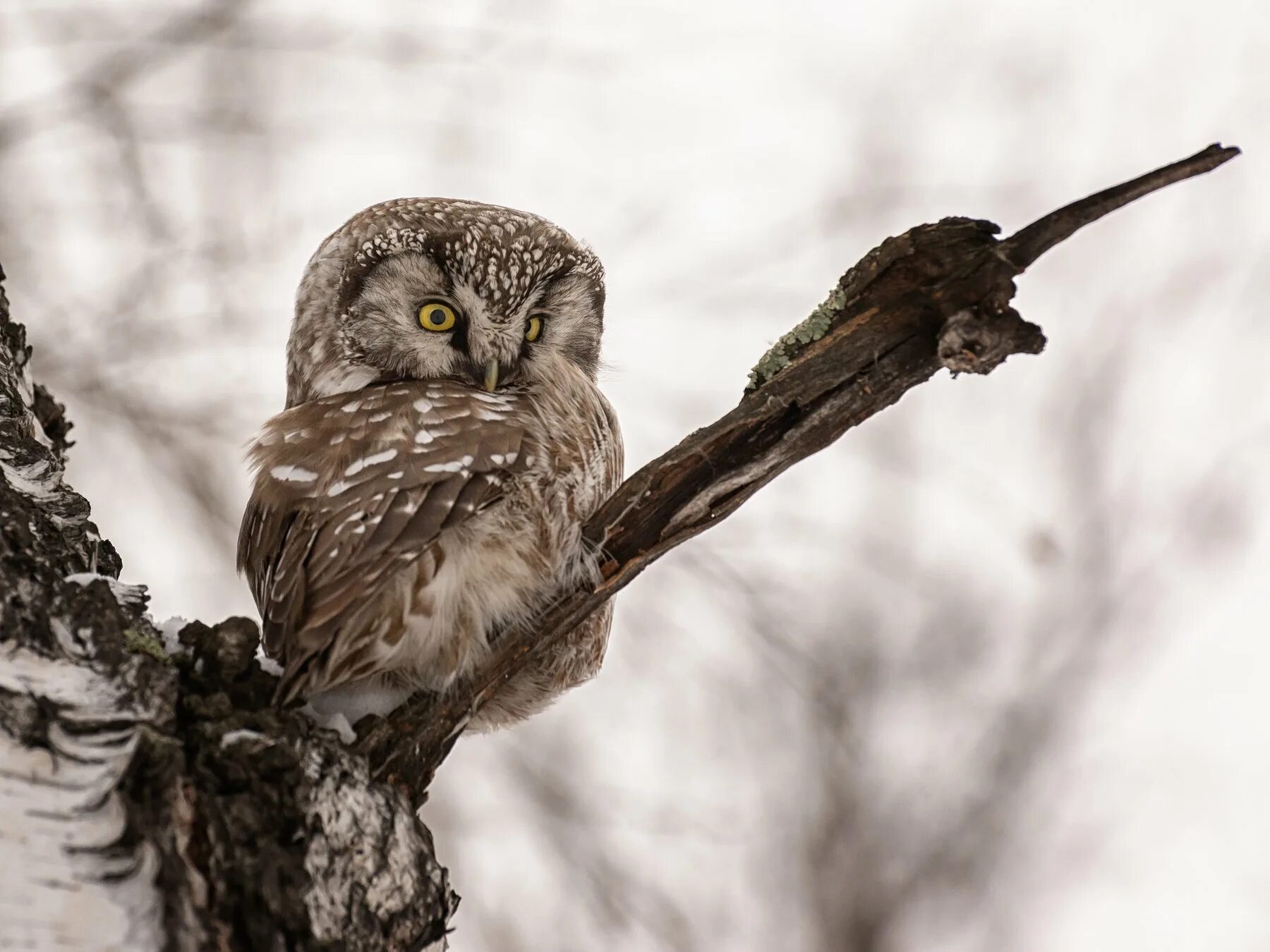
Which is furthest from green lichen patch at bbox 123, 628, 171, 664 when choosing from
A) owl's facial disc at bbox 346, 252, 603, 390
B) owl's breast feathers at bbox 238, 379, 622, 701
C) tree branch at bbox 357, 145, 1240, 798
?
owl's facial disc at bbox 346, 252, 603, 390

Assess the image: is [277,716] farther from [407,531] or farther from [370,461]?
[370,461]

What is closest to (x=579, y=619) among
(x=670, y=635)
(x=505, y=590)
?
(x=505, y=590)

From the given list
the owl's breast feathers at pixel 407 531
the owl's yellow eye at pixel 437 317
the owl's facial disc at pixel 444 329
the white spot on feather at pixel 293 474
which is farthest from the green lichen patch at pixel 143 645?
the owl's yellow eye at pixel 437 317

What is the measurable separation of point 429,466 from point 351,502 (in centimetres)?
15

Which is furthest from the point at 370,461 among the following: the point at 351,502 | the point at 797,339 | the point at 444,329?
the point at 797,339

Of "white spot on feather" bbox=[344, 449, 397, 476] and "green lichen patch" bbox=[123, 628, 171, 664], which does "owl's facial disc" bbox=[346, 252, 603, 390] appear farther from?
"green lichen patch" bbox=[123, 628, 171, 664]

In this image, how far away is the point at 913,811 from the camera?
18.1 ft

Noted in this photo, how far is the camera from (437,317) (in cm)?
281

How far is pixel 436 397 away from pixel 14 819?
122cm

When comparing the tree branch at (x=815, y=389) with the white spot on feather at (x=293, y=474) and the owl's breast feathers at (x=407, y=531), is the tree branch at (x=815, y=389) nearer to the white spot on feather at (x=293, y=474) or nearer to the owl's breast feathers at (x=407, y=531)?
the owl's breast feathers at (x=407, y=531)

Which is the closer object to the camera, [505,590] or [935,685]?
[505,590]

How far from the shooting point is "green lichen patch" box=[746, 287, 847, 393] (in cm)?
194

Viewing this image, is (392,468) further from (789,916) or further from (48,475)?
(789,916)

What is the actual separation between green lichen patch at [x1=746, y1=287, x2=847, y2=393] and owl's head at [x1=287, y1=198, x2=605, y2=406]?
83 cm
